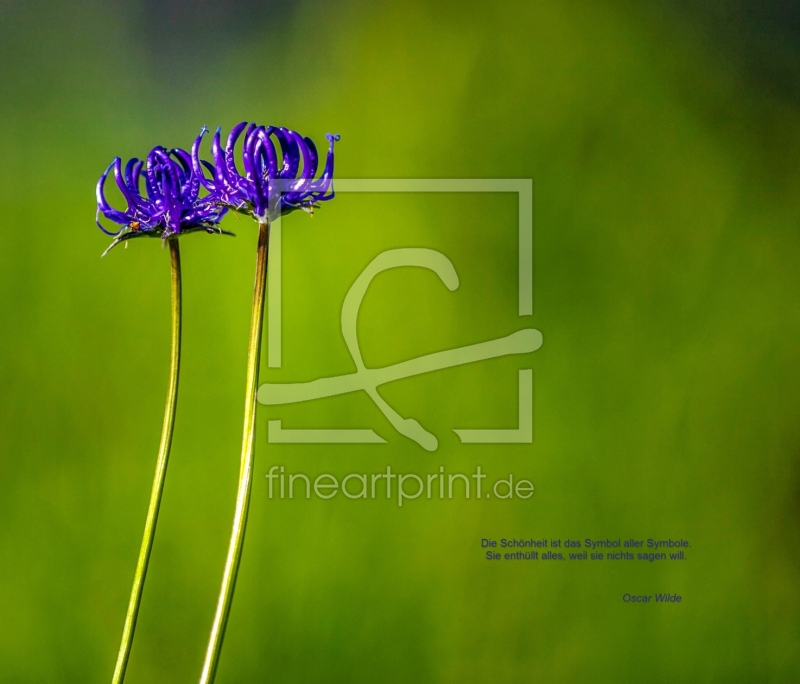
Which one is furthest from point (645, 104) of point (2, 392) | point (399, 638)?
point (2, 392)

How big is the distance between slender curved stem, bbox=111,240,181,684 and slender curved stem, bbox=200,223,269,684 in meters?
0.12

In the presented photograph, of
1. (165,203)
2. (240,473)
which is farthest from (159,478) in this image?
(165,203)

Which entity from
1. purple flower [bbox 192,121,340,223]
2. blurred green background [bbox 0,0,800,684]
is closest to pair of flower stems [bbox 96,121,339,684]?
purple flower [bbox 192,121,340,223]

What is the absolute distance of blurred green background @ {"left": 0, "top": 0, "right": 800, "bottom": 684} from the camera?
125cm

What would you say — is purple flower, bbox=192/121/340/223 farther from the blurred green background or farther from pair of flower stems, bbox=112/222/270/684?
the blurred green background

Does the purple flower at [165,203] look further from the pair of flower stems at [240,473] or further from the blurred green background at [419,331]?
the blurred green background at [419,331]

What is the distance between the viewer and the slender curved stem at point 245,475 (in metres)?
1.08

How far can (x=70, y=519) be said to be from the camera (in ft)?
4.19

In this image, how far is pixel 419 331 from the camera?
4.18 ft

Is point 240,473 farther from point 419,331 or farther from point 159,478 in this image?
point 419,331

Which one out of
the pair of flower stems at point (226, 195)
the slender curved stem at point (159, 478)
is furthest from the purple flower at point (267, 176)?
the slender curved stem at point (159, 478)

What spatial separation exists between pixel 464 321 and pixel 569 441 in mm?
280

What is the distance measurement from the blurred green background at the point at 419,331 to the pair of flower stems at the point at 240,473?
0.03m

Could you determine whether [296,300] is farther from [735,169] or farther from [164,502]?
[735,169]
